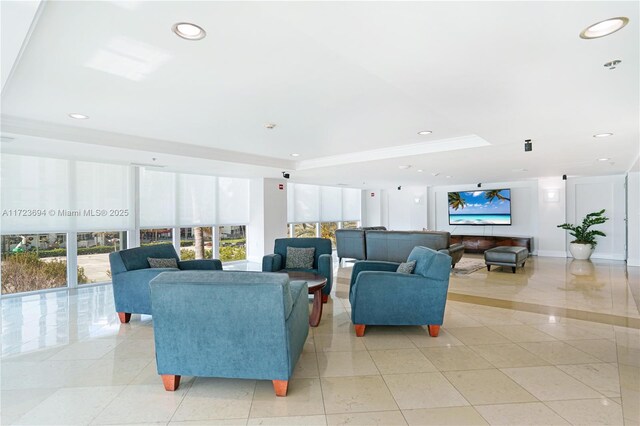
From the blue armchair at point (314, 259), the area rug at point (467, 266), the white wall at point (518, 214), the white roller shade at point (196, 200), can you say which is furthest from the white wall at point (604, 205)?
the white roller shade at point (196, 200)

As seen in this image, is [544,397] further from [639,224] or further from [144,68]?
[639,224]

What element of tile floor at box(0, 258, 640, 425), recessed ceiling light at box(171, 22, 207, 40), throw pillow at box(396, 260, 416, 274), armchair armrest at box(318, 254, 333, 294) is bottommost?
tile floor at box(0, 258, 640, 425)

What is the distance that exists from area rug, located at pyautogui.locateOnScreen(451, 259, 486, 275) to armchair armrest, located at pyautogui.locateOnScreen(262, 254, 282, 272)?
4.11m

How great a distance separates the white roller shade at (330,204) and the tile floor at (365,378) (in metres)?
7.23

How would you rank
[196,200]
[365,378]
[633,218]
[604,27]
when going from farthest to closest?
[196,200], [633,218], [365,378], [604,27]

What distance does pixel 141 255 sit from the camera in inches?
177

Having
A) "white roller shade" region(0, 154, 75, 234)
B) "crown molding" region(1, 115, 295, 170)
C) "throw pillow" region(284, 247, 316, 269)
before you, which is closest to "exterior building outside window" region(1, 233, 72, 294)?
"white roller shade" region(0, 154, 75, 234)

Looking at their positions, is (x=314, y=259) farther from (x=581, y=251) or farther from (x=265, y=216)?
(x=581, y=251)

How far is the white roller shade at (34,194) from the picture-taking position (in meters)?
5.41

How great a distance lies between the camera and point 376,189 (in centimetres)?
1296

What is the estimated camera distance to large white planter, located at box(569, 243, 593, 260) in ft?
28.9

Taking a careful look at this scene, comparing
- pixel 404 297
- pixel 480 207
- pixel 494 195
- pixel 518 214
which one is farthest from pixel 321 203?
pixel 404 297

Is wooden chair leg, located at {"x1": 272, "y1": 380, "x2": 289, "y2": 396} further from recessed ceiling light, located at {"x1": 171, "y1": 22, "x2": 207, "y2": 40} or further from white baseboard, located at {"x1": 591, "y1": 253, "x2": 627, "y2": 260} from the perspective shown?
white baseboard, located at {"x1": 591, "y1": 253, "x2": 627, "y2": 260}

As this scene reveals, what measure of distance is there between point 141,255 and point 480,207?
33.1 ft
